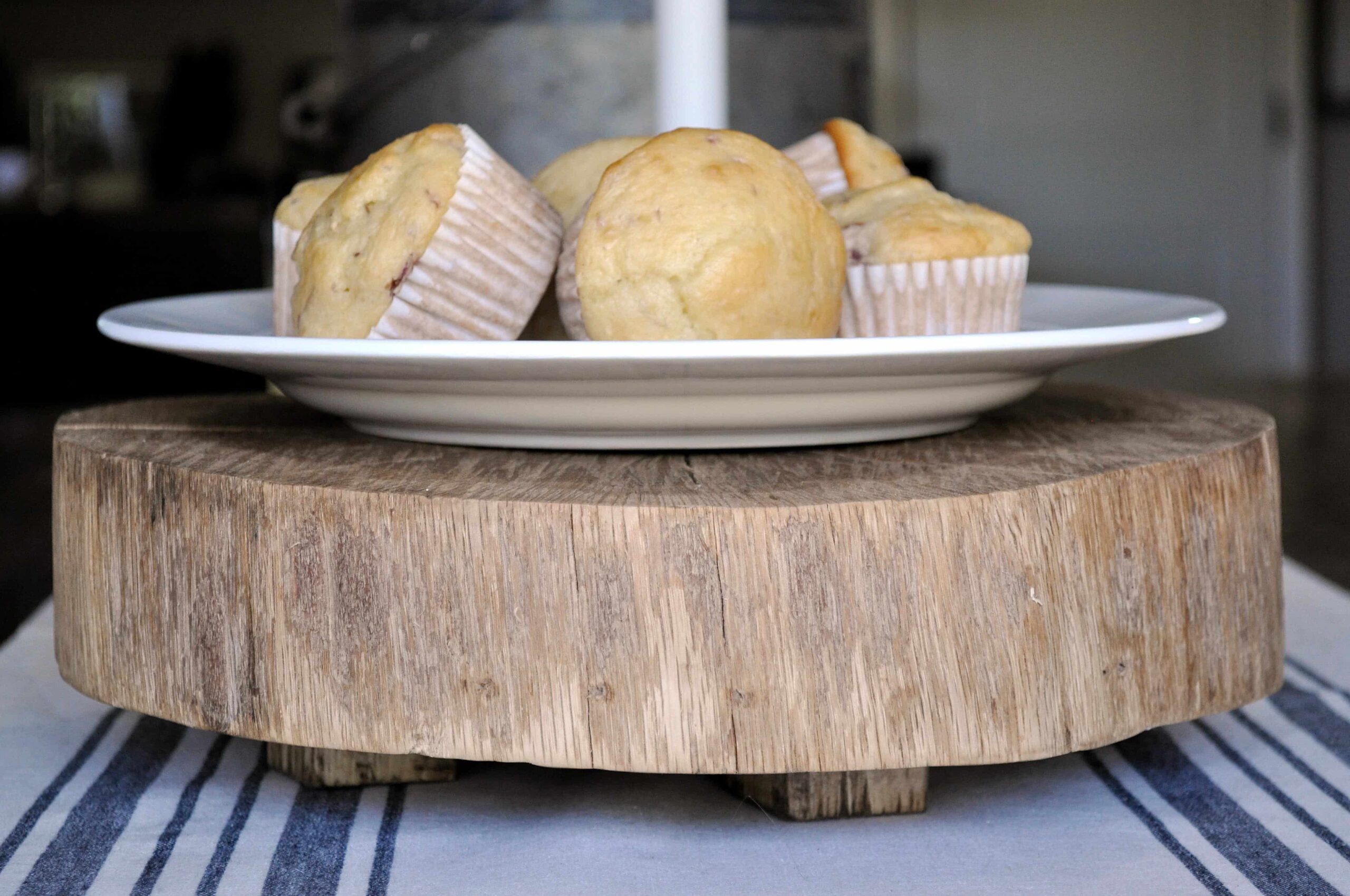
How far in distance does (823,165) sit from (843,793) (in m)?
0.46

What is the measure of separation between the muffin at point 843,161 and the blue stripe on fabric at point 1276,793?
471 millimetres

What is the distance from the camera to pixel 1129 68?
189 inches

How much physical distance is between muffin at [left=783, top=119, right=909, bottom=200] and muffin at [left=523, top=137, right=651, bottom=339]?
14 cm

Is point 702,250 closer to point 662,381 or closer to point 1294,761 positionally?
point 662,381

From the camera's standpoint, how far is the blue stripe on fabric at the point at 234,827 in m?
0.75

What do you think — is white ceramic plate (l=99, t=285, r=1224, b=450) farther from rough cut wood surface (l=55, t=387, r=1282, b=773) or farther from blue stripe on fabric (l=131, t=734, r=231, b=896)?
blue stripe on fabric (l=131, t=734, r=231, b=896)

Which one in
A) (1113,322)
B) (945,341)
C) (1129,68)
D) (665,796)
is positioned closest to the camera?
(945,341)

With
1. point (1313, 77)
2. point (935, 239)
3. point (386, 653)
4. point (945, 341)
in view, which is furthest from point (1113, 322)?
point (1313, 77)

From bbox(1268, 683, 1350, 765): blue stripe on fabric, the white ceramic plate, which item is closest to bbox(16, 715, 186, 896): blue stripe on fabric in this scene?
the white ceramic plate

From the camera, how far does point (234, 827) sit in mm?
825

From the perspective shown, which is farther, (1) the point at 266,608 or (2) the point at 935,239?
(2) the point at 935,239

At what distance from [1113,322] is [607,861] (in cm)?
51

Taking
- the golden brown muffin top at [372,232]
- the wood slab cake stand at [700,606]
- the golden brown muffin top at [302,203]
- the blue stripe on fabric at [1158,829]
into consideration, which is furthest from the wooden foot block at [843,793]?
the golden brown muffin top at [302,203]

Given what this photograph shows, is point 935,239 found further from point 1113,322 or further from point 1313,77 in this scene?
point 1313,77
